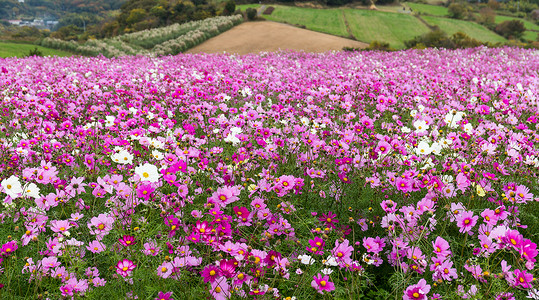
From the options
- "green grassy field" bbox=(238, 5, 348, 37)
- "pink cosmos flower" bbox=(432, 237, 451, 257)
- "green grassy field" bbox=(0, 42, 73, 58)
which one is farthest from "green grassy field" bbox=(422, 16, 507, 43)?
"pink cosmos flower" bbox=(432, 237, 451, 257)

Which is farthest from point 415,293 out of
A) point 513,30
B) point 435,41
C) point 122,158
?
point 513,30

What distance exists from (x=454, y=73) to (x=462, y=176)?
27.6 ft

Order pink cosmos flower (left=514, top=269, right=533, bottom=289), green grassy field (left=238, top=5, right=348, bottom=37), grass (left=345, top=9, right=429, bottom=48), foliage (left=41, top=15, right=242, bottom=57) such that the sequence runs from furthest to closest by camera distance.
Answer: green grassy field (left=238, top=5, right=348, bottom=37), grass (left=345, top=9, right=429, bottom=48), foliage (left=41, top=15, right=242, bottom=57), pink cosmos flower (left=514, top=269, right=533, bottom=289)

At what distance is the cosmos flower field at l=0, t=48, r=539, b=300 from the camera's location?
1.89 metres

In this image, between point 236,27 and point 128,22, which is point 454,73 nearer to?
point 236,27

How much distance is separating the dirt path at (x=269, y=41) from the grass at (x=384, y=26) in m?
4.25

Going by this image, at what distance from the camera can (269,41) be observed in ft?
83.0

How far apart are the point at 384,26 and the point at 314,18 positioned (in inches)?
304

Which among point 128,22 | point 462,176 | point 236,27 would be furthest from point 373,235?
point 128,22

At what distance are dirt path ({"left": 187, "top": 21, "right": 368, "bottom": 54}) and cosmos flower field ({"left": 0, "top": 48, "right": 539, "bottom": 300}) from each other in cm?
1904

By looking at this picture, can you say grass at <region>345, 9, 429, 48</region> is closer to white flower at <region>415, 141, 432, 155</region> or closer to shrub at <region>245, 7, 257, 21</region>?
shrub at <region>245, 7, 257, 21</region>

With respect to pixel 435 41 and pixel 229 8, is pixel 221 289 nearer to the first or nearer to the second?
pixel 435 41

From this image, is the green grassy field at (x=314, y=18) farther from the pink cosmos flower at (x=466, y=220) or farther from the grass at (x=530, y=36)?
the pink cosmos flower at (x=466, y=220)

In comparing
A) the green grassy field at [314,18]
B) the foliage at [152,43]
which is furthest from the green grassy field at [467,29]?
the foliage at [152,43]
